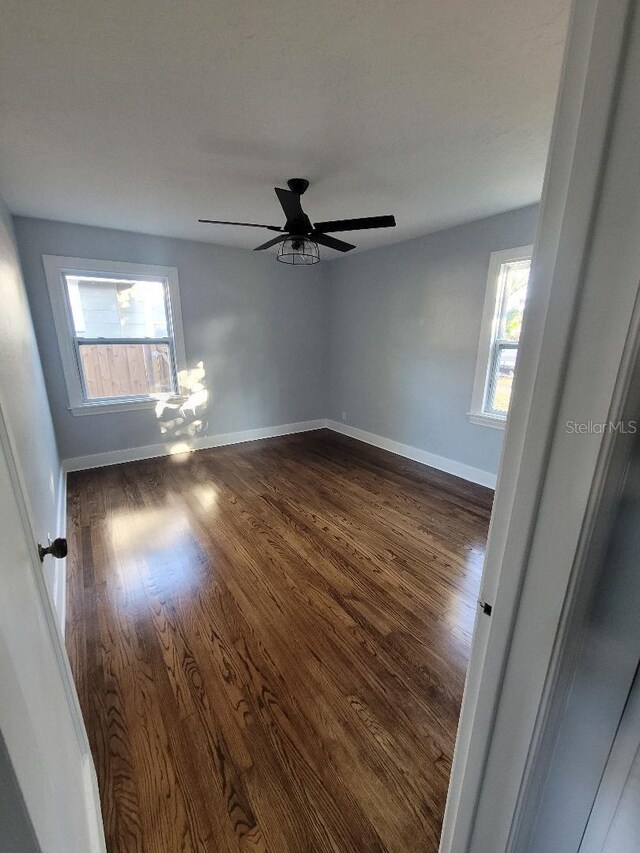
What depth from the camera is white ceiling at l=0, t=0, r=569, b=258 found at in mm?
1154

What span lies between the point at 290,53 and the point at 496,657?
2000mm

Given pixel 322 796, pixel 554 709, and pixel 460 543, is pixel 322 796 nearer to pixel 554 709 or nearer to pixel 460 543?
pixel 554 709

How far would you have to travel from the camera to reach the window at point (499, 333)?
3.06m

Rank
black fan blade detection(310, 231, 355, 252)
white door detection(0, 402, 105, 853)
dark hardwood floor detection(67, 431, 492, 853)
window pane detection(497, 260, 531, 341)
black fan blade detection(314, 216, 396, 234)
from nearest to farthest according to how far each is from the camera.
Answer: white door detection(0, 402, 105, 853)
dark hardwood floor detection(67, 431, 492, 853)
black fan blade detection(314, 216, 396, 234)
black fan blade detection(310, 231, 355, 252)
window pane detection(497, 260, 531, 341)

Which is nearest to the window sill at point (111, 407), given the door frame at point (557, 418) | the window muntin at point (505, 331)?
the window muntin at point (505, 331)

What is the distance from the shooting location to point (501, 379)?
3305 mm

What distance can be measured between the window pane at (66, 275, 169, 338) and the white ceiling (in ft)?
3.19

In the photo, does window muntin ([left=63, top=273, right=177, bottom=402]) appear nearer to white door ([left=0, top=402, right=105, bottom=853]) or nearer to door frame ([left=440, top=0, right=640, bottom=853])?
white door ([left=0, top=402, right=105, bottom=853])

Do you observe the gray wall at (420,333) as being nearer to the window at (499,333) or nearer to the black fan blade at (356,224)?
the window at (499,333)

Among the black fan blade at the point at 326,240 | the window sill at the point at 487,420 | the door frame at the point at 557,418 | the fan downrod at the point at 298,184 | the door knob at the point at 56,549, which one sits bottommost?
the window sill at the point at 487,420

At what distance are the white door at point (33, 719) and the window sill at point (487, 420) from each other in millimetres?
3368

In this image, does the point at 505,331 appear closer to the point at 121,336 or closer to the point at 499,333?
the point at 499,333

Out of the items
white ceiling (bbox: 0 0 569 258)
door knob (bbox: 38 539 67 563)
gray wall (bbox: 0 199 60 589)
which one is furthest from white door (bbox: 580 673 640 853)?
white ceiling (bbox: 0 0 569 258)

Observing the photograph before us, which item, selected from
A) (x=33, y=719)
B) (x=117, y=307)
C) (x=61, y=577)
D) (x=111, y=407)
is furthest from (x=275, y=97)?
(x=111, y=407)
